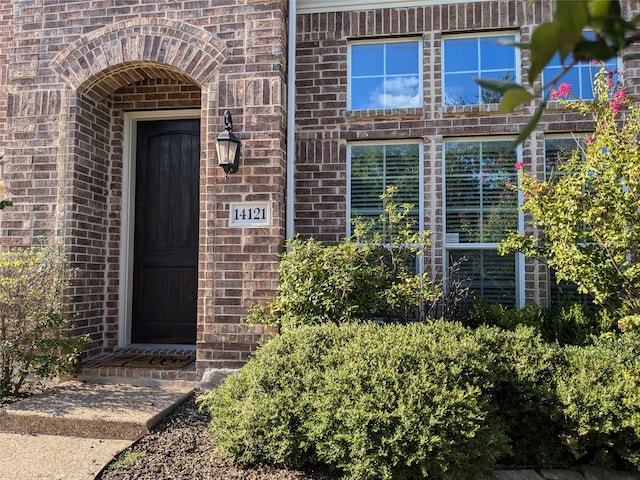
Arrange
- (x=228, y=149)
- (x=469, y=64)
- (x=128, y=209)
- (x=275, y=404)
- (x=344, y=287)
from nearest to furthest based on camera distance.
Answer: (x=275, y=404)
(x=344, y=287)
(x=228, y=149)
(x=469, y=64)
(x=128, y=209)

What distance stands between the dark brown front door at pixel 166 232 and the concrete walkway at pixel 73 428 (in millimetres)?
1238

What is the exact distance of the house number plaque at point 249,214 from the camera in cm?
470

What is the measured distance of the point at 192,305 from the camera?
554cm

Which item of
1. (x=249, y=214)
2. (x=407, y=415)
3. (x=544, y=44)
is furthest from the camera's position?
(x=249, y=214)

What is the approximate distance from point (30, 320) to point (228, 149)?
7.49 feet

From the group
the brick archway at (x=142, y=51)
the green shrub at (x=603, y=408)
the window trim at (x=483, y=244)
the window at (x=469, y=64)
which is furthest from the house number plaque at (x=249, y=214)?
the green shrub at (x=603, y=408)

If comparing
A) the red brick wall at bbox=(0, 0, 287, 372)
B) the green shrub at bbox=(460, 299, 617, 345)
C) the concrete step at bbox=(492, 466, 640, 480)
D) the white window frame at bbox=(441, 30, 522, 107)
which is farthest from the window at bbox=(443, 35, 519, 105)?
the concrete step at bbox=(492, 466, 640, 480)

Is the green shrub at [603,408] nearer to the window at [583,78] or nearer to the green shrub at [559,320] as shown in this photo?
the green shrub at [559,320]

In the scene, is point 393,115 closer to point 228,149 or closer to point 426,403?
point 228,149

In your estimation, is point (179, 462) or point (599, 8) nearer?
point (599, 8)

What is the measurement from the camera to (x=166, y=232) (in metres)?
5.62

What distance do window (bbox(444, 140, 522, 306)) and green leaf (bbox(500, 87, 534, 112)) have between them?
4237 millimetres

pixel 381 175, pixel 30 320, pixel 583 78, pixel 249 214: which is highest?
pixel 583 78

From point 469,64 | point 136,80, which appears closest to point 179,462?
point 136,80
